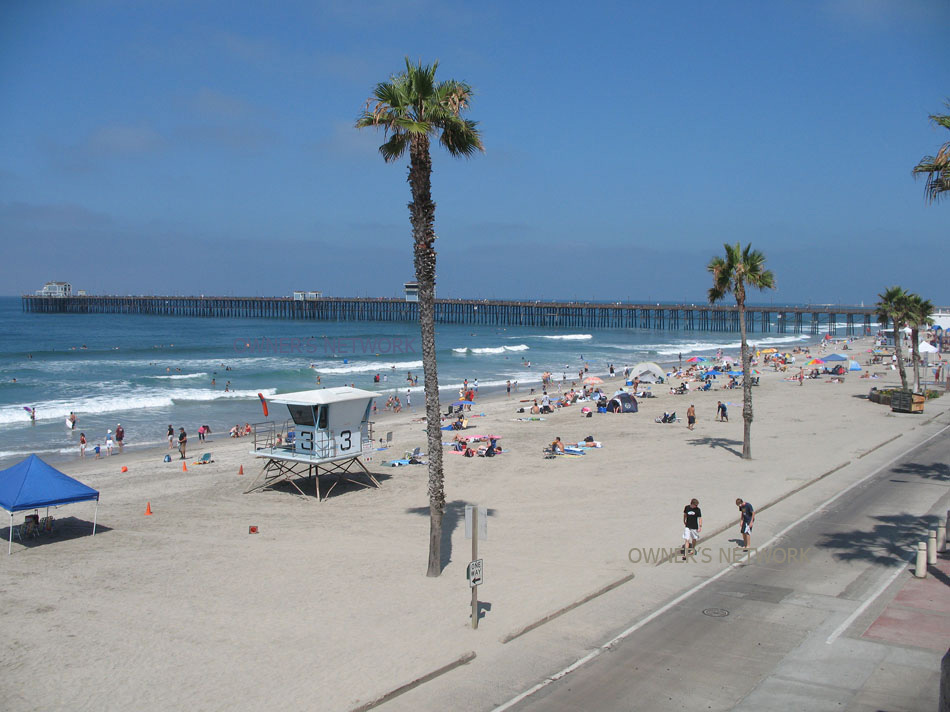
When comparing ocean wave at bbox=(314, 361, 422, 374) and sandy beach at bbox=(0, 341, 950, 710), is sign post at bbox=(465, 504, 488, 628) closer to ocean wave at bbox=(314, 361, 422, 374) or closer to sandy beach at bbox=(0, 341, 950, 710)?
sandy beach at bbox=(0, 341, 950, 710)

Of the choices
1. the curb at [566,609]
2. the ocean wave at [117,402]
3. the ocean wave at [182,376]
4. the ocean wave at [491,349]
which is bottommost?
the ocean wave at [117,402]

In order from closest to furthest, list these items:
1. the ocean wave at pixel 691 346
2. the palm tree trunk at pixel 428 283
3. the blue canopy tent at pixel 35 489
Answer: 1. the palm tree trunk at pixel 428 283
2. the blue canopy tent at pixel 35 489
3. the ocean wave at pixel 691 346

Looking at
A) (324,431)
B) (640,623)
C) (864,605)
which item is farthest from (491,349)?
(640,623)

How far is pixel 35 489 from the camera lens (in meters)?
13.4

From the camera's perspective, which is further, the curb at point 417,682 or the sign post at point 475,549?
the sign post at point 475,549

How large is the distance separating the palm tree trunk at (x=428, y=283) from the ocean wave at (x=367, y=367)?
4461 cm

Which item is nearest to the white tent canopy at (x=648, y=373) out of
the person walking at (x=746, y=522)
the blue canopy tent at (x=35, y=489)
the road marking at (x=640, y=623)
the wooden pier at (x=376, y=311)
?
the road marking at (x=640, y=623)

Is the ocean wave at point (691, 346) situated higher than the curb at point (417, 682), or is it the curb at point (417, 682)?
the ocean wave at point (691, 346)

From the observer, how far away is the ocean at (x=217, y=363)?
3406 centimetres

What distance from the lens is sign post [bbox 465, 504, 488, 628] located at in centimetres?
918

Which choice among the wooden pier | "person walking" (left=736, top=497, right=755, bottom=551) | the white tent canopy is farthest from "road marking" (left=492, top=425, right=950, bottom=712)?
the wooden pier

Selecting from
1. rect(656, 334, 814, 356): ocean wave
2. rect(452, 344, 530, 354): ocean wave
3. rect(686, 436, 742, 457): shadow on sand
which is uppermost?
rect(452, 344, 530, 354): ocean wave

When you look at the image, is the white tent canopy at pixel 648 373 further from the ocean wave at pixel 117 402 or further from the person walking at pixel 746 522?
the person walking at pixel 746 522

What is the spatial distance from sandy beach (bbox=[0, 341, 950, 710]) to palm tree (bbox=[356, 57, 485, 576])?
190 centimetres
